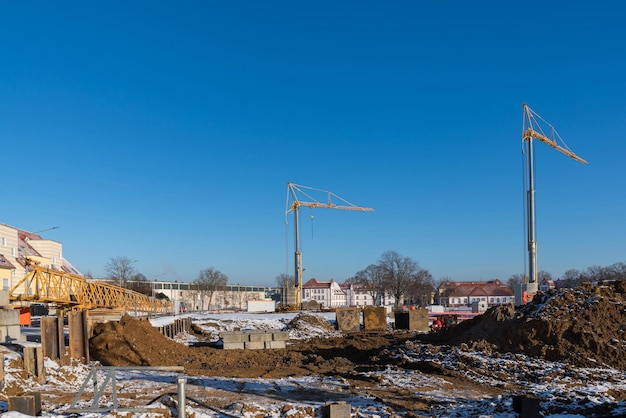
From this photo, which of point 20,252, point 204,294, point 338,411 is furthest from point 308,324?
point 204,294

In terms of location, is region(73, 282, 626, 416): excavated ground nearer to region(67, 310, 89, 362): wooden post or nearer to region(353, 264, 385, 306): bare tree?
region(67, 310, 89, 362): wooden post

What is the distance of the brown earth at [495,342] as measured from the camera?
14734 mm

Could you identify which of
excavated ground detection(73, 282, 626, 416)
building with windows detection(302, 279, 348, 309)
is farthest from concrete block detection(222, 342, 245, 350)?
building with windows detection(302, 279, 348, 309)

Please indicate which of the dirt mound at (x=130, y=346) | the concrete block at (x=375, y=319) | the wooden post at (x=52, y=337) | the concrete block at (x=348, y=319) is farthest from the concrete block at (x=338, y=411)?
the concrete block at (x=375, y=319)

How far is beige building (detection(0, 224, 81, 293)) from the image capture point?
39.2 meters

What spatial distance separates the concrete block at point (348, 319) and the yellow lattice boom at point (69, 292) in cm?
1390

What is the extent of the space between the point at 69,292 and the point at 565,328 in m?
22.6

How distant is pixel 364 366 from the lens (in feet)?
51.9

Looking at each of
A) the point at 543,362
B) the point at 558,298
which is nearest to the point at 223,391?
the point at 543,362

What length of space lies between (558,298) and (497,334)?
2.74 meters

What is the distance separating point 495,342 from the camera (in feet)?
54.4

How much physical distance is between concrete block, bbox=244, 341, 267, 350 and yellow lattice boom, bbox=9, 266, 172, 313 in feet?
32.7

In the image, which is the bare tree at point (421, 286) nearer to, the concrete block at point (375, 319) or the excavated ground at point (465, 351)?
the concrete block at point (375, 319)

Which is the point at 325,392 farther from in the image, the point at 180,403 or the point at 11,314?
the point at 11,314
